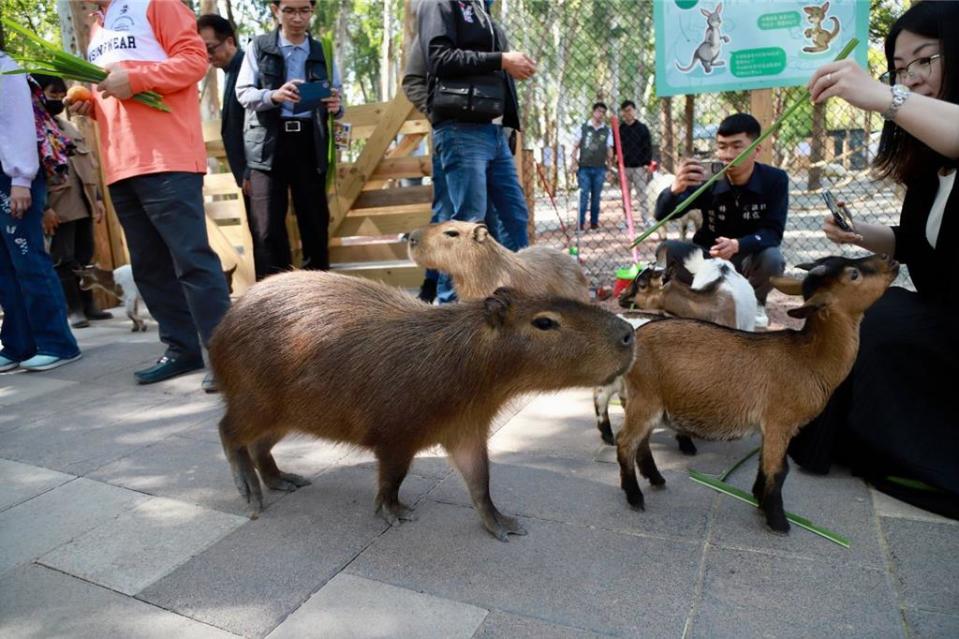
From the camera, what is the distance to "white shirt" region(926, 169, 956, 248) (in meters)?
2.82

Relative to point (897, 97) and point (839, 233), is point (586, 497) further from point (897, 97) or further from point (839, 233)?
point (897, 97)

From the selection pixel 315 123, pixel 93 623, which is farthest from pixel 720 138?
pixel 93 623

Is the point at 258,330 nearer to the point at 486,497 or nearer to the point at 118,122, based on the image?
the point at 486,497

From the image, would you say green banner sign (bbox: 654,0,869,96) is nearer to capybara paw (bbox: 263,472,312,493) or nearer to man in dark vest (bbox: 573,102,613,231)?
capybara paw (bbox: 263,472,312,493)

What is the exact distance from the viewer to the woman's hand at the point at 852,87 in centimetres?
235

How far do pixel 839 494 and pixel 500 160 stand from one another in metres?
3.13

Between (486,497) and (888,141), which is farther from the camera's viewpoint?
(888,141)

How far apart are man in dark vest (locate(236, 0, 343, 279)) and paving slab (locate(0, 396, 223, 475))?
1.58 meters

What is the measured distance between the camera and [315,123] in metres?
5.21

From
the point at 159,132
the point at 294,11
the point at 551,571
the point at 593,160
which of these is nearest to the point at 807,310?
the point at 551,571

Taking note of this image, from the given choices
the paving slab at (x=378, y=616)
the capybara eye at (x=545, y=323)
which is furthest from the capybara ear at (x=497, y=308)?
the paving slab at (x=378, y=616)

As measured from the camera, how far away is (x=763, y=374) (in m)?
2.46

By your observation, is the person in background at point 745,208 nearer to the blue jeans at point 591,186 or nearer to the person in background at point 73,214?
the person in background at point 73,214

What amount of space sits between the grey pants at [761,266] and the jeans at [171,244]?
3.55m
